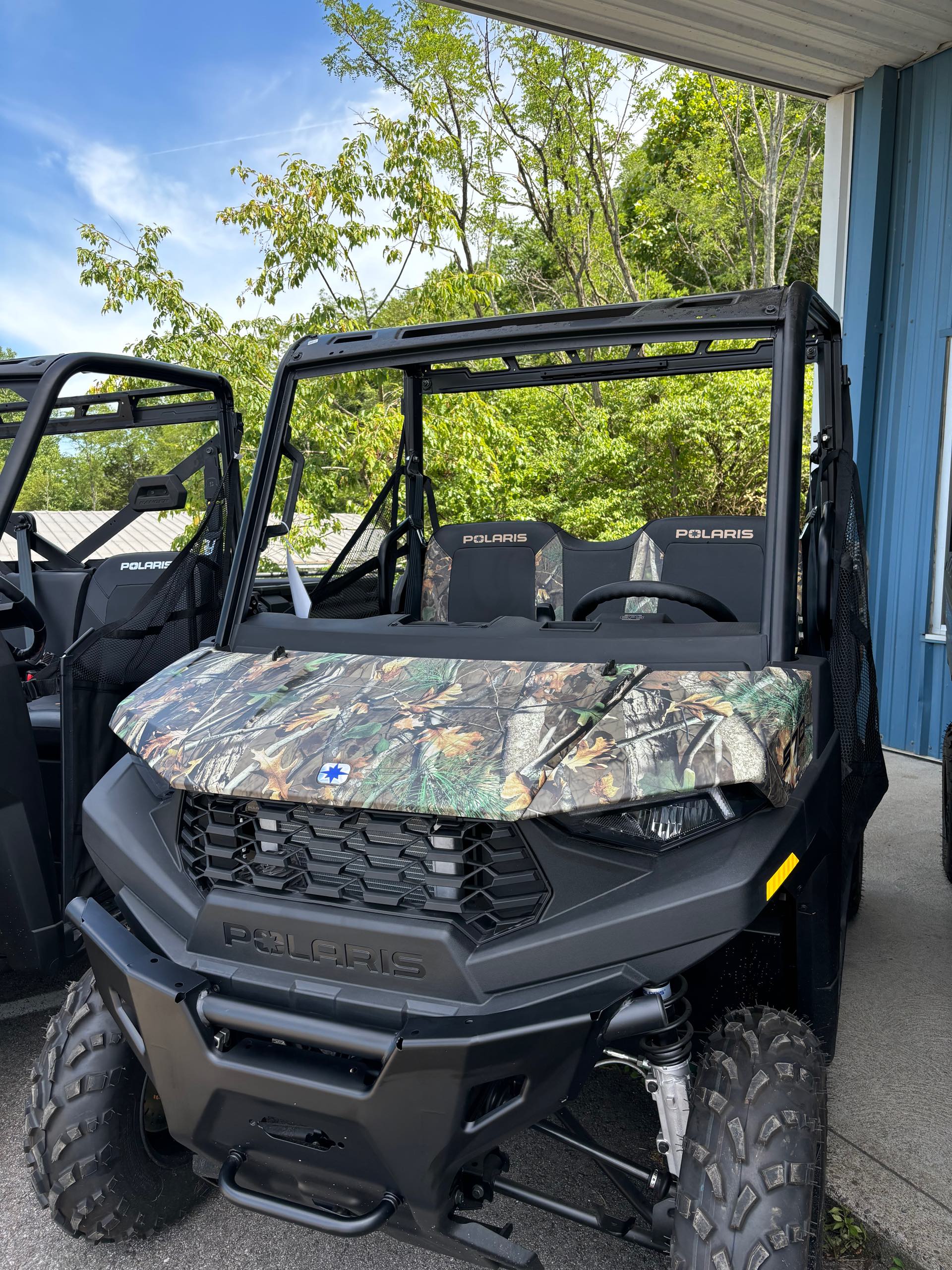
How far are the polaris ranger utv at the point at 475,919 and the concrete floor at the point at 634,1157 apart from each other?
0.11 m

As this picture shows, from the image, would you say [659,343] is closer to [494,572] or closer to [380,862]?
[380,862]

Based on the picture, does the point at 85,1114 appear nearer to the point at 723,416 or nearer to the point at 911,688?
the point at 911,688

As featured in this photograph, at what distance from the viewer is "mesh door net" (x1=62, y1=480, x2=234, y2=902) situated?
9.59 feet

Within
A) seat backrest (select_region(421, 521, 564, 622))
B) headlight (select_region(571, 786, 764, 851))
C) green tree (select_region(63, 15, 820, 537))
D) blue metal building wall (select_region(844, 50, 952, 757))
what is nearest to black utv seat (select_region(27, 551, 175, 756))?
green tree (select_region(63, 15, 820, 537))

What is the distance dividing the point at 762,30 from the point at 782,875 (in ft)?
19.5

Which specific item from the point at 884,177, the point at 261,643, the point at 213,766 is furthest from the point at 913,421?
the point at 213,766

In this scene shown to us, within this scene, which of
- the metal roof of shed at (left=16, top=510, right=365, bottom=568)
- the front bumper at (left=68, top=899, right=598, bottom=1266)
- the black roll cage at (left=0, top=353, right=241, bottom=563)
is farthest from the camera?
the metal roof of shed at (left=16, top=510, right=365, bottom=568)

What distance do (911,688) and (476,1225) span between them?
5516 millimetres

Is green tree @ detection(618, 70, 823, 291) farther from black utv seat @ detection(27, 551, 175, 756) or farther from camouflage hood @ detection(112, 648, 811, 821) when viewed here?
camouflage hood @ detection(112, 648, 811, 821)

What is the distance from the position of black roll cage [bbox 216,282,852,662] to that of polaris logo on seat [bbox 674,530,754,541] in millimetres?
385

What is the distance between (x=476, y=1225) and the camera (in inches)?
65.6

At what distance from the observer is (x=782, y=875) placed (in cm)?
167

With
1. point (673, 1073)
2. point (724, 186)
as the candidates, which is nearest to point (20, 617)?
point (673, 1073)

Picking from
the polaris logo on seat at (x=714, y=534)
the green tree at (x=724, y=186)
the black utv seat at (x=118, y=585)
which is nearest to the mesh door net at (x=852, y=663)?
the polaris logo on seat at (x=714, y=534)
